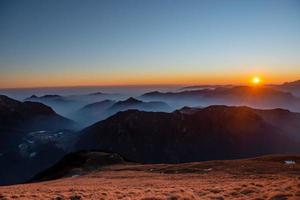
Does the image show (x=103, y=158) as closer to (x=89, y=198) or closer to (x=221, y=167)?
(x=221, y=167)

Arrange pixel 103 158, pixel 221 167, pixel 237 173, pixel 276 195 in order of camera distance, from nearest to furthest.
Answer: pixel 276 195
pixel 237 173
pixel 221 167
pixel 103 158

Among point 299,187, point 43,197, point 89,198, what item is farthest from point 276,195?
point 43,197

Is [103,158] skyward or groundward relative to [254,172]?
groundward

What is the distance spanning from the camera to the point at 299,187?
80.8 feet

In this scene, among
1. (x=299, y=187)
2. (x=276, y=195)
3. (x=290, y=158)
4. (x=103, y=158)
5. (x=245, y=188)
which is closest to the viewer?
(x=276, y=195)

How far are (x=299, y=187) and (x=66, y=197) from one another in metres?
17.8

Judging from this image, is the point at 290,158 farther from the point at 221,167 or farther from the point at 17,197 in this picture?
the point at 17,197

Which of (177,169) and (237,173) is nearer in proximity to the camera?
(237,173)

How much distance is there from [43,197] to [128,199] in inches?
288

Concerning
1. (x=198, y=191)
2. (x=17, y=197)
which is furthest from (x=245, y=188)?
(x=17, y=197)

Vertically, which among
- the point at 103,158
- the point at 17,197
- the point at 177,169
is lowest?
the point at 103,158

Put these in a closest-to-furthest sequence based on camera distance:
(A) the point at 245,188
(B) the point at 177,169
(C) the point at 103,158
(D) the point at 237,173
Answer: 1. (A) the point at 245,188
2. (D) the point at 237,173
3. (B) the point at 177,169
4. (C) the point at 103,158

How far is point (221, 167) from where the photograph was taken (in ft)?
179

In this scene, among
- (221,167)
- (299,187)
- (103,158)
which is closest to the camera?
(299,187)
